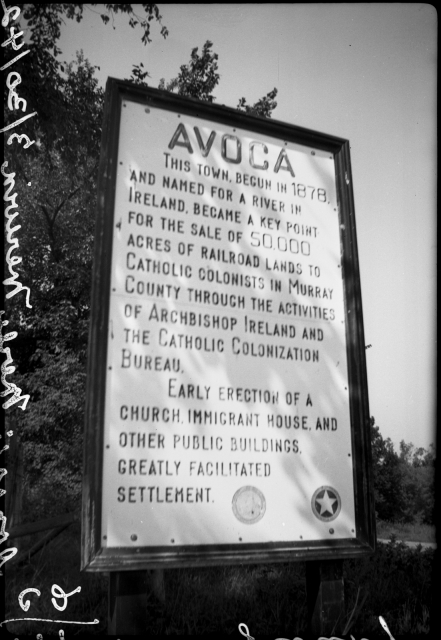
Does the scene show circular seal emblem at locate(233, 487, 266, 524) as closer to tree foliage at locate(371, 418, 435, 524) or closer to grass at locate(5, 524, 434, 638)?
grass at locate(5, 524, 434, 638)

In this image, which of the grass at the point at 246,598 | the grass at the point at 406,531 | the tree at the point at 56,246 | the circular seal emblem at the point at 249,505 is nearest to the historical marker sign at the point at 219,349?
the circular seal emblem at the point at 249,505

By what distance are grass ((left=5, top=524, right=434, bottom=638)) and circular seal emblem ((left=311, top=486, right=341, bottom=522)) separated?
4.30 ft

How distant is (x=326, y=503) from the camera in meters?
2.69

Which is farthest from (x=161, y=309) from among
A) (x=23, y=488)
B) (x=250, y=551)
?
(x=23, y=488)

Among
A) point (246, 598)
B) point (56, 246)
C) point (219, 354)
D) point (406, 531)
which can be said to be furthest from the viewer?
point (56, 246)

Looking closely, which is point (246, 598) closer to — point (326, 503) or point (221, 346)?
point (326, 503)

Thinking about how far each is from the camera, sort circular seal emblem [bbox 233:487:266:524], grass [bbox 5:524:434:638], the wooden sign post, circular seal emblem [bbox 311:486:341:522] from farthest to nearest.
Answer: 1. grass [bbox 5:524:434:638]
2. circular seal emblem [bbox 311:486:341:522]
3. circular seal emblem [bbox 233:487:266:524]
4. the wooden sign post

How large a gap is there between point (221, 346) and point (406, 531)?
5843 mm

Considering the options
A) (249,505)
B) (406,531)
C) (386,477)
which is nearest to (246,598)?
(249,505)

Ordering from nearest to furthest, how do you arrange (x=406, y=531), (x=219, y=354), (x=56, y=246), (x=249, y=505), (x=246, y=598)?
1. (x=249, y=505)
2. (x=219, y=354)
3. (x=246, y=598)
4. (x=406, y=531)
5. (x=56, y=246)

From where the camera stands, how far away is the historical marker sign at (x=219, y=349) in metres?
2.37

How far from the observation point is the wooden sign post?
2357 millimetres

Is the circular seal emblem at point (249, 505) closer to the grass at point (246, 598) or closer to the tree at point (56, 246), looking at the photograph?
the grass at point (246, 598)

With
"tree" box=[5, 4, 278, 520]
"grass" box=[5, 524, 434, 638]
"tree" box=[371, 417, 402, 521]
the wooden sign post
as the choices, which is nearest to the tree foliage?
"tree" box=[371, 417, 402, 521]
